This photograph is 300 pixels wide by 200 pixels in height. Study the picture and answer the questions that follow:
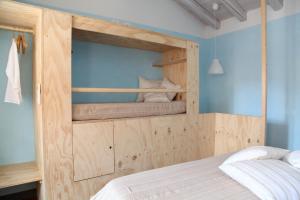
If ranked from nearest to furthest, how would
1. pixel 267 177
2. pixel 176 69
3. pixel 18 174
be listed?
pixel 267 177
pixel 18 174
pixel 176 69

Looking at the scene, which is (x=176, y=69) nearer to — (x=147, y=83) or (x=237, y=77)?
(x=147, y=83)

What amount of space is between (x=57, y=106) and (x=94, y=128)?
360 millimetres

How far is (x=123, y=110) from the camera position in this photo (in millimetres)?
1945

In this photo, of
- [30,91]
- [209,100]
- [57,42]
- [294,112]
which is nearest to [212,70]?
[209,100]

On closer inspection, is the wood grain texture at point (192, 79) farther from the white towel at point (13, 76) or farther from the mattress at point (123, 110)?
the white towel at point (13, 76)

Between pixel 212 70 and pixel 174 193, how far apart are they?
233 centimetres

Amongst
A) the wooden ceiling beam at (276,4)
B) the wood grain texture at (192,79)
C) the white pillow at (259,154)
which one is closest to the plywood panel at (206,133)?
the wood grain texture at (192,79)

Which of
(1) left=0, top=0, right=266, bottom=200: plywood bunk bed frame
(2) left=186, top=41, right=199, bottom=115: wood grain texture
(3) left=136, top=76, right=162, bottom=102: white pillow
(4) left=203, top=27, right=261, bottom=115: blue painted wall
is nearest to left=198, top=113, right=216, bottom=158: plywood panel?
(1) left=0, top=0, right=266, bottom=200: plywood bunk bed frame

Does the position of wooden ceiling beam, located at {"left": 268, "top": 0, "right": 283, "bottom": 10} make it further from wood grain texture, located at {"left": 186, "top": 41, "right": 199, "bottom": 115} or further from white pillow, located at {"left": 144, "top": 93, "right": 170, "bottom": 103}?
white pillow, located at {"left": 144, "top": 93, "right": 170, "bottom": 103}

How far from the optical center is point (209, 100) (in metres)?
3.56

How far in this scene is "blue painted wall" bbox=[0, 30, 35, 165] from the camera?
1.92m

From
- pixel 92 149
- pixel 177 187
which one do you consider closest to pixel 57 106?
pixel 92 149

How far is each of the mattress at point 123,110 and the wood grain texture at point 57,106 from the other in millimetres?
122

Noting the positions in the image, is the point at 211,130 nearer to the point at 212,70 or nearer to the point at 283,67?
→ the point at 212,70
